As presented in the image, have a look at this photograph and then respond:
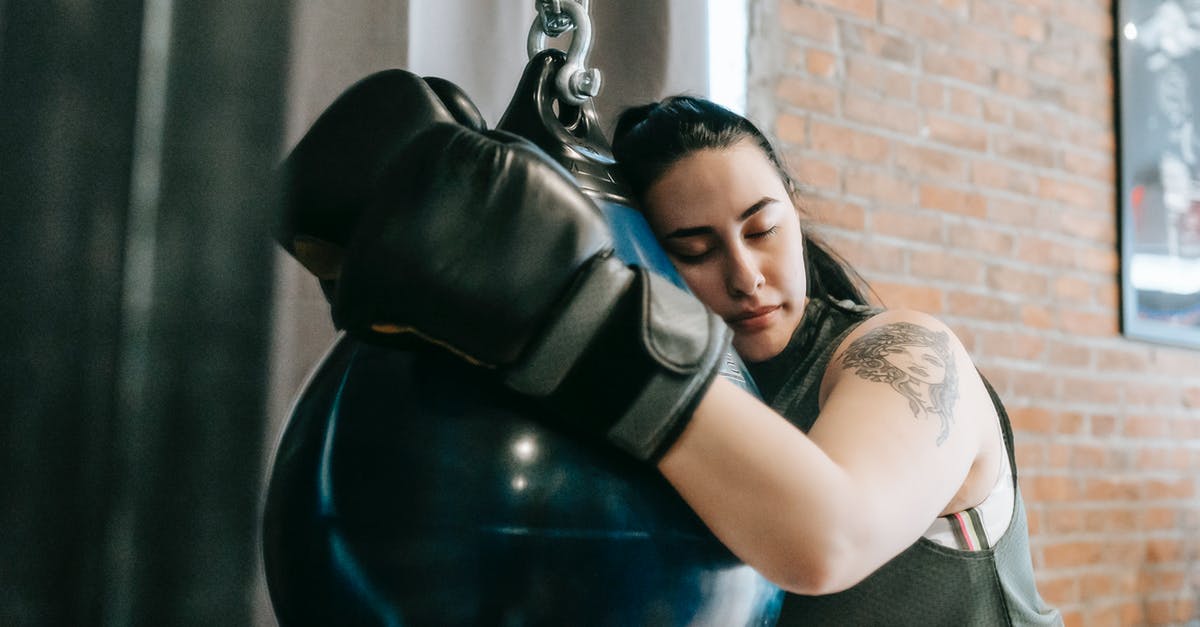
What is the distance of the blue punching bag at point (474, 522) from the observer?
22.4 inches

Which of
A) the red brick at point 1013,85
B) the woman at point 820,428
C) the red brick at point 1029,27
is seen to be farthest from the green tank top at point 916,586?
the red brick at point 1029,27

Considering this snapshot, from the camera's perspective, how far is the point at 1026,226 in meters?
2.17

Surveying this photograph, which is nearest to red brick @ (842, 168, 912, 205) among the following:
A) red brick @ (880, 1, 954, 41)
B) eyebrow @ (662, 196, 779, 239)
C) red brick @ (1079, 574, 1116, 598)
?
red brick @ (880, 1, 954, 41)

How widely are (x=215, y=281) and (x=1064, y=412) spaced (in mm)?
1792

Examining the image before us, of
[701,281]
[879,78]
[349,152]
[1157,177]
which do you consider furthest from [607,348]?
[1157,177]

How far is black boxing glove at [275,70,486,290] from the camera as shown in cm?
66

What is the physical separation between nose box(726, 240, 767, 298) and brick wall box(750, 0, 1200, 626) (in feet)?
2.95

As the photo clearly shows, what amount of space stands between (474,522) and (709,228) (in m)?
0.46

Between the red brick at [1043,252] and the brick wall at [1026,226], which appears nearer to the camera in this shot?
the brick wall at [1026,226]

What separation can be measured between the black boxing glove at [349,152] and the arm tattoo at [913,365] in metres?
0.39

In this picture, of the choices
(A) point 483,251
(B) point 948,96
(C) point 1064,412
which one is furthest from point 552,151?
(C) point 1064,412

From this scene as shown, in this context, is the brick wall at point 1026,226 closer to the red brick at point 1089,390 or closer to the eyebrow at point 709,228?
the red brick at point 1089,390

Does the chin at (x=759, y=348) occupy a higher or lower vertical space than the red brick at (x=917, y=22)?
lower

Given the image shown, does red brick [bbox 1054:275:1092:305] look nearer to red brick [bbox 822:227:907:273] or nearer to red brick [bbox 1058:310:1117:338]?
red brick [bbox 1058:310:1117:338]
